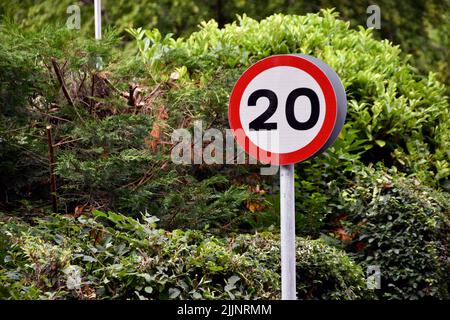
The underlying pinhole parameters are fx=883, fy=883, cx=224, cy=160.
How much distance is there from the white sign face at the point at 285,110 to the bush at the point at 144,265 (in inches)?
31.3

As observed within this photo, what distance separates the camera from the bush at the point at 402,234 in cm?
605

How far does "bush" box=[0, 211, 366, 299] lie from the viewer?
4.51 metres

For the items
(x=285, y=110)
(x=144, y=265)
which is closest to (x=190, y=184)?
(x=144, y=265)

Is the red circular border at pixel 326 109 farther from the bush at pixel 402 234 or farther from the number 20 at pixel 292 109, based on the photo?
the bush at pixel 402 234

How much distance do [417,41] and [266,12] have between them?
2455 millimetres

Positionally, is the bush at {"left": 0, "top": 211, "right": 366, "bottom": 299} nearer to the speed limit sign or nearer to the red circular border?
the speed limit sign

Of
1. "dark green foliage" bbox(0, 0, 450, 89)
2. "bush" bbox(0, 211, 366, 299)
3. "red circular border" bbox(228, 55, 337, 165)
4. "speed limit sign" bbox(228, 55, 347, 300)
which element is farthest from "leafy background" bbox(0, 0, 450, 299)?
"dark green foliage" bbox(0, 0, 450, 89)

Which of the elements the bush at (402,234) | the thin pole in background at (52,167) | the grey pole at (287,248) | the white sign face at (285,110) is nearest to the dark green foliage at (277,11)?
the bush at (402,234)

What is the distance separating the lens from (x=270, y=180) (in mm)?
6859

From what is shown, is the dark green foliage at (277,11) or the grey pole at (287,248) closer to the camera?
the grey pole at (287,248)

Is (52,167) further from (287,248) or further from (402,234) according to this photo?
(402,234)

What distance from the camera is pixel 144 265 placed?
4617 mm

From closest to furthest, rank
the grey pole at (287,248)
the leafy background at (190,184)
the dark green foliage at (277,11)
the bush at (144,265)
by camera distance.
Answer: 1. the grey pole at (287,248)
2. the bush at (144,265)
3. the leafy background at (190,184)
4. the dark green foliage at (277,11)

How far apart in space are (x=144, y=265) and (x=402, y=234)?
230 cm
